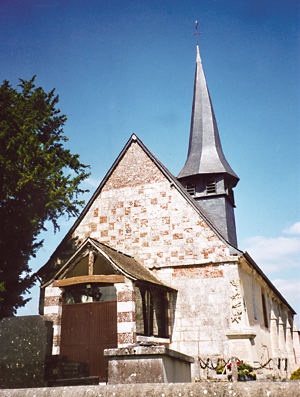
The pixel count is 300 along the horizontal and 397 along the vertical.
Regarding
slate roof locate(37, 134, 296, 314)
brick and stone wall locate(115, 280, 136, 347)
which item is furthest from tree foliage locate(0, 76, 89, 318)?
brick and stone wall locate(115, 280, 136, 347)

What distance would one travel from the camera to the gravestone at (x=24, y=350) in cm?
468

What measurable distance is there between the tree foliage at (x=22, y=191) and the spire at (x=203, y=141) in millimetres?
7717

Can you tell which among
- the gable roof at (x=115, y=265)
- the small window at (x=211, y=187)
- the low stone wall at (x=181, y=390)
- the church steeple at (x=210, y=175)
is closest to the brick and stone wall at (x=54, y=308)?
the gable roof at (x=115, y=265)

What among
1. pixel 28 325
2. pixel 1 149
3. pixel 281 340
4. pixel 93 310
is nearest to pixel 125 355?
pixel 28 325

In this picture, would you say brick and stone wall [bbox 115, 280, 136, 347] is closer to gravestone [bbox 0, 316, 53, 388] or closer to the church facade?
the church facade

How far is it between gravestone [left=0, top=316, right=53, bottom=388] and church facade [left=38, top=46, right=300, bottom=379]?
17.2 feet

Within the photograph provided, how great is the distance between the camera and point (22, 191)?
11.3 meters

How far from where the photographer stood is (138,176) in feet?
45.7

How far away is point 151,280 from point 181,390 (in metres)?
8.05

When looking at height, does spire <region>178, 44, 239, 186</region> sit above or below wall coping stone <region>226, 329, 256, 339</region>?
above

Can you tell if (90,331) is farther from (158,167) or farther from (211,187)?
(211,187)

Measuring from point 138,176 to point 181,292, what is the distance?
15.1 feet

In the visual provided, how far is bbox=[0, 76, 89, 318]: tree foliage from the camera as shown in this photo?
1108 centimetres

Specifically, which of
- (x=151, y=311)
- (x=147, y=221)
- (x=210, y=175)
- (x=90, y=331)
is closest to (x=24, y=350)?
(x=90, y=331)
